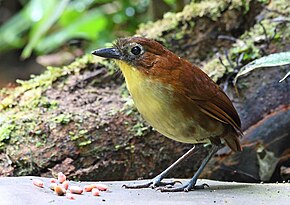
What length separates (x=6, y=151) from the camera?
354 cm

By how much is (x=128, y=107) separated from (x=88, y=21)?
2.52 m

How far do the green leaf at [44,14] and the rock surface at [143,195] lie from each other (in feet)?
7.94

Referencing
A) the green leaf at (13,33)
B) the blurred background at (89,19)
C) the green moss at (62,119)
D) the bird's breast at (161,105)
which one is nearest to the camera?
the bird's breast at (161,105)

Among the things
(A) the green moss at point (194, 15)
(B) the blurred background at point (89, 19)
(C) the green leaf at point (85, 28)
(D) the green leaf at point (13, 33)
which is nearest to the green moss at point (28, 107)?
(A) the green moss at point (194, 15)

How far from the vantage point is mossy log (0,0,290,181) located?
3623 millimetres

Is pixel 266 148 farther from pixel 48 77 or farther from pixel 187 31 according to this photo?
pixel 48 77

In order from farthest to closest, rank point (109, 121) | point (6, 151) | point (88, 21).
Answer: point (88, 21) < point (109, 121) < point (6, 151)

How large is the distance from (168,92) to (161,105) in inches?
2.7

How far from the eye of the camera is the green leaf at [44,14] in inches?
197

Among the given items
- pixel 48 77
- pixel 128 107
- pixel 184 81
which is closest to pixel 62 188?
pixel 184 81

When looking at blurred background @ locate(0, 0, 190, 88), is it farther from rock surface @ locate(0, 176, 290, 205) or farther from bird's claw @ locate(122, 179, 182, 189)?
rock surface @ locate(0, 176, 290, 205)

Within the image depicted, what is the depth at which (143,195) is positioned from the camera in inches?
103

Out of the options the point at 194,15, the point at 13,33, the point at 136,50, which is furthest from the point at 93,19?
the point at 136,50

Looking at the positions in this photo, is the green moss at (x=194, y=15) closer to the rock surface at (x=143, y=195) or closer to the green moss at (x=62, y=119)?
the green moss at (x=62, y=119)
